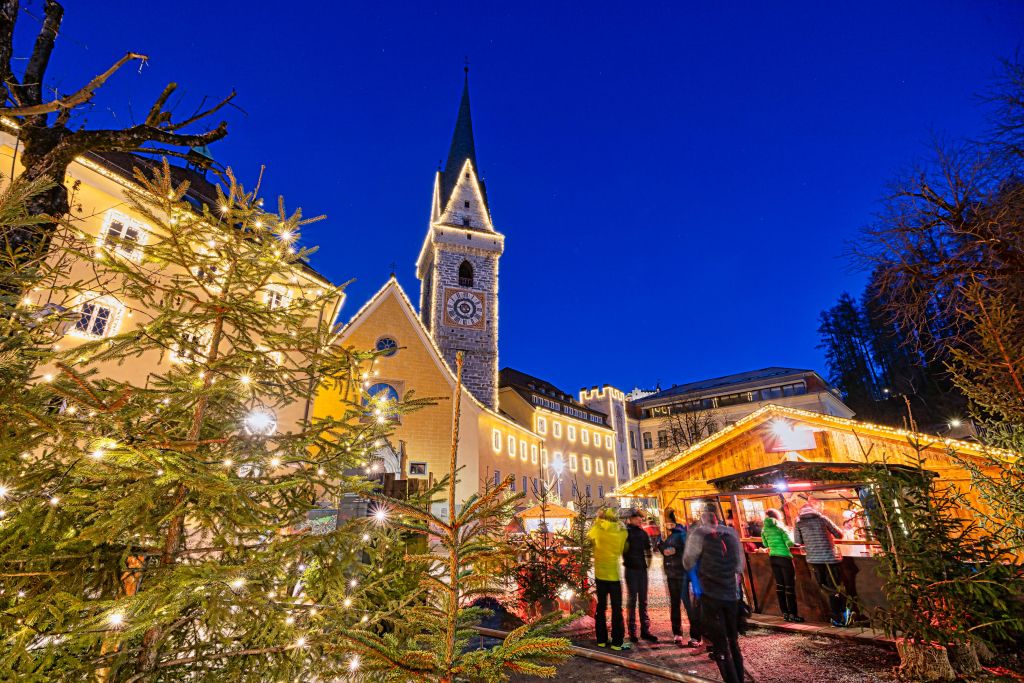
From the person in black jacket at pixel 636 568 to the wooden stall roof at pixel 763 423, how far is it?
22.0 feet

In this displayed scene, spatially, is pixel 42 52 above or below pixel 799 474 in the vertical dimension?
above

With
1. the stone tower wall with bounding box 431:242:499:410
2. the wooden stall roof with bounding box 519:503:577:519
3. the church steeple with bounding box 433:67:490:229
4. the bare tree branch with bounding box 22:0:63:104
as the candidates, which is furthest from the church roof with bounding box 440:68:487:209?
the bare tree branch with bounding box 22:0:63:104

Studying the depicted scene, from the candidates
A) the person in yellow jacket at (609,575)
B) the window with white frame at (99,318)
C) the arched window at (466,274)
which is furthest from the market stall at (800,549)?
the arched window at (466,274)

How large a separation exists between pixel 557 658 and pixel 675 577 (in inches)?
303

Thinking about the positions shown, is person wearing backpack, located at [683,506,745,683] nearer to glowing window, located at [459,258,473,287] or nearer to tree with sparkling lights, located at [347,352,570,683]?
tree with sparkling lights, located at [347,352,570,683]

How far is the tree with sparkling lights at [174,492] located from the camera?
2.42m

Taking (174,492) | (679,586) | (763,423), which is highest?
(763,423)

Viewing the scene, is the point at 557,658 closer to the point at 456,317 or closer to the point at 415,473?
the point at 415,473

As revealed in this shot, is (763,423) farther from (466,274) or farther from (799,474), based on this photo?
(466,274)

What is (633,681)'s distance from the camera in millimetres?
5824

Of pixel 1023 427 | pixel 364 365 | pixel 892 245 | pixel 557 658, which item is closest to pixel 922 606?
pixel 1023 427

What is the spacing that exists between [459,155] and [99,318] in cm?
4090

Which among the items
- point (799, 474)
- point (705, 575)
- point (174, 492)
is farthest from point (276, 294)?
point (799, 474)

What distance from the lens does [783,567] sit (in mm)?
9227
